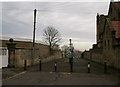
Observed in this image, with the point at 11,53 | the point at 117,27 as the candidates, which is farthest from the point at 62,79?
the point at 117,27

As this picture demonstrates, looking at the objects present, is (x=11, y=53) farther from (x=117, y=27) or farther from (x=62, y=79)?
(x=117, y=27)

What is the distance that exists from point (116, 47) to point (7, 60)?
40.6 feet

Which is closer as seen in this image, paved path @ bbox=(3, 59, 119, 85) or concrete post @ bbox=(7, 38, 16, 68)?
paved path @ bbox=(3, 59, 119, 85)

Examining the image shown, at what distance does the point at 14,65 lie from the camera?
28.2 metres

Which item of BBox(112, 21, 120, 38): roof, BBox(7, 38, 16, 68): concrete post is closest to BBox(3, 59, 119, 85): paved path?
BBox(7, 38, 16, 68): concrete post

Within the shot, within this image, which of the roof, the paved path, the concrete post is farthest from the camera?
the roof

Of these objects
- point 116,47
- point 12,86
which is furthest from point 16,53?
point 12,86

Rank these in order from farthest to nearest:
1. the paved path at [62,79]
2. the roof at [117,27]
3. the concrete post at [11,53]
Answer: the roof at [117,27], the concrete post at [11,53], the paved path at [62,79]

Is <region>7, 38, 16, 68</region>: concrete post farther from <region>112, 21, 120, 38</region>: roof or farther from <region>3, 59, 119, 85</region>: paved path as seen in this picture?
<region>112, 21, 120, 38</region>: roof

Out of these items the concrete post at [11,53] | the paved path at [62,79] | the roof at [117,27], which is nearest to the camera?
the paved path at [62,79]

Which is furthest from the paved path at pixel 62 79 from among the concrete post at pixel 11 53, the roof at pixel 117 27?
the roof at pixel 117 27

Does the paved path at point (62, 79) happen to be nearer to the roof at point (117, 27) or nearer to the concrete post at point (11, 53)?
the concrete post at point (11, 53)

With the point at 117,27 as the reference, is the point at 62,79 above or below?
below

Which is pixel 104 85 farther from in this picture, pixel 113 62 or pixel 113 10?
pixel 113 10
